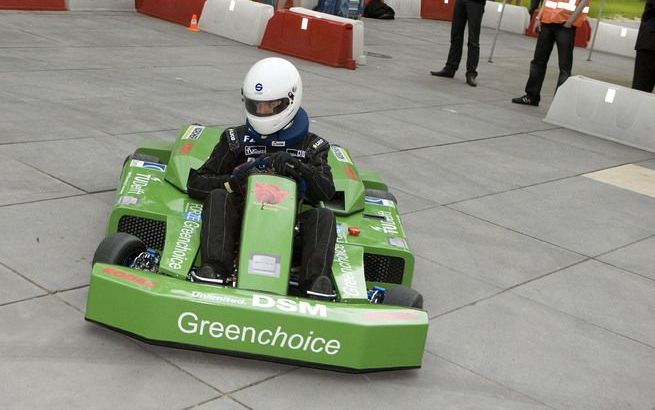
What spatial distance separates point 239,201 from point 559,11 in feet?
25.9

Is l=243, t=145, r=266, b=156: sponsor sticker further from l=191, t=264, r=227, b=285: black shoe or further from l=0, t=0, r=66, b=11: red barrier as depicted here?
l=0, t=0, r=66, b=11: red barrier

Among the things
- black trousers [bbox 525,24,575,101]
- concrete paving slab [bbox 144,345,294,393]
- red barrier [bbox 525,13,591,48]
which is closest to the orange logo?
concrete paving slab [bbox 144,345,294,393]

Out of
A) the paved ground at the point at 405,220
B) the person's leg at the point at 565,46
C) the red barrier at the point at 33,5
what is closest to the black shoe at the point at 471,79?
the paved ground at the point at 405,220

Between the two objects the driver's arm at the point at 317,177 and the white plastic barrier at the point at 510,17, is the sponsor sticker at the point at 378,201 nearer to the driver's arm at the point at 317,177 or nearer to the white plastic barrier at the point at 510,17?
the driver's arm at the point at 317,177

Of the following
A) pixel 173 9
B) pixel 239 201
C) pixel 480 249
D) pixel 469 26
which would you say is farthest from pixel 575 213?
pixel 173 9

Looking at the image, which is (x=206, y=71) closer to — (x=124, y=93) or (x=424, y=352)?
(x=124, y=93)

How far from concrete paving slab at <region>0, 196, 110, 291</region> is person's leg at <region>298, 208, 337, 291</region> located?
1244mm

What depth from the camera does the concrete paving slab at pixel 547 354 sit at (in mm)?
5145

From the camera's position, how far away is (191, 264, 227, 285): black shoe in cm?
505

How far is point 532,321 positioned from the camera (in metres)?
6.01

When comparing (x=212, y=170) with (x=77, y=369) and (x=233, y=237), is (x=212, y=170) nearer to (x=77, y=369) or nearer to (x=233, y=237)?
(x=233, y=237)

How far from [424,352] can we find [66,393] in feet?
6.35

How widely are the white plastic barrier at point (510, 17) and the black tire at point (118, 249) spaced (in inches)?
691

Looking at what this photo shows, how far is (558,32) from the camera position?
1265 cm
